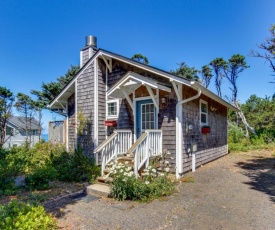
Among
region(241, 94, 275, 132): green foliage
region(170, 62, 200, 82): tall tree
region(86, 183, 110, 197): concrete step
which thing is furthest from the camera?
region(170, 62, 200, 82): tall tree

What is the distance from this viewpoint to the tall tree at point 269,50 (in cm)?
1126

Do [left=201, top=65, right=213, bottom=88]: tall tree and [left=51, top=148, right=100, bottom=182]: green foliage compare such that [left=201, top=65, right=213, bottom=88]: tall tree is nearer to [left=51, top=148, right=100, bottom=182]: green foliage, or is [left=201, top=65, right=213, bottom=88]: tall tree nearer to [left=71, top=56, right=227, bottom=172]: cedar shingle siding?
[left=71, top=56, right=227, bottom=172]: cedar shingle siding

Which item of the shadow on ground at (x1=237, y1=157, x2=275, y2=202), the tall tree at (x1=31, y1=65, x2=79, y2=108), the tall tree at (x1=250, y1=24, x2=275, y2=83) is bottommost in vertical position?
the shadow on ground at (x1=237, y1=157, x2=275, y2=202)

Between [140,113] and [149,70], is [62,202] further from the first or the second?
[149,70]

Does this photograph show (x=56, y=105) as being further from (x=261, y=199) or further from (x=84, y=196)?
(x=261, y=199)

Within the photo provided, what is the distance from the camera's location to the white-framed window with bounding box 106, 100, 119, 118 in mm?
8697

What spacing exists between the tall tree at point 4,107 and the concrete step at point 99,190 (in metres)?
14.7

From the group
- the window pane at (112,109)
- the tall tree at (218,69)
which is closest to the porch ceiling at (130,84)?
the window pane at (112,109)

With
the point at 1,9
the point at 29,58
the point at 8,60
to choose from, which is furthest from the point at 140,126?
the point at 29,58

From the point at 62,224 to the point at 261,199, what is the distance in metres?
4.47

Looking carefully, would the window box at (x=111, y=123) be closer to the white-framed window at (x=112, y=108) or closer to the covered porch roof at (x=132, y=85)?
the white-framed window at (x=112, y=108)

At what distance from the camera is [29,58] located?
15.2 metres

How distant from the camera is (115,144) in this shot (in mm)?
7254

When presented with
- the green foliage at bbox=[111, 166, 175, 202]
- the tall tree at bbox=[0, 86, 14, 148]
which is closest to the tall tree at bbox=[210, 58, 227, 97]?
the tall tree at bbox=[0, 86, 14, 148]
